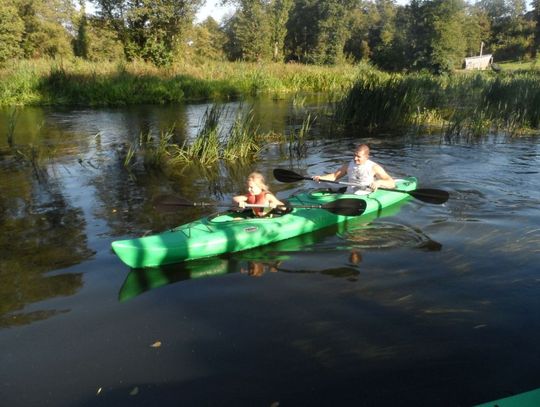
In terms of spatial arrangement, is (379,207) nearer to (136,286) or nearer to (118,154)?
(136,286)

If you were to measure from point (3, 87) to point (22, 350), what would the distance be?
16982 mm

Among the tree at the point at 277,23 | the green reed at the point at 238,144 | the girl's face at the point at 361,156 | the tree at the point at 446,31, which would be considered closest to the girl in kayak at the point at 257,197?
the girl's face at the point at 361,156

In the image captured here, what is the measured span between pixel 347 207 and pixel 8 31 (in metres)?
24.3

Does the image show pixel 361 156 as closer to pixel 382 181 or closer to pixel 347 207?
pixel 382 181

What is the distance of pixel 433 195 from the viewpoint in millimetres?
5883

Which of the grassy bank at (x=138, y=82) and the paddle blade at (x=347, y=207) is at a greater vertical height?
the grassy bank at (x=138, y=82)

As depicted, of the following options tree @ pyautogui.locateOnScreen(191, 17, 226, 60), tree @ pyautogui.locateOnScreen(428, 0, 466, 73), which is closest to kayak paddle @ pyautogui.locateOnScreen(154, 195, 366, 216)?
tree @ pyautogui.locateOnScreen(191, 17, 226, 60)

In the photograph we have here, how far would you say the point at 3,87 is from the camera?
17.4m

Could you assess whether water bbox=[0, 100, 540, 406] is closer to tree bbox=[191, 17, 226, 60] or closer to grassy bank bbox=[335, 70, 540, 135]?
grassy bank bbox=[335, 70, 540, 135]

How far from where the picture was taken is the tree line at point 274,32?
81.5ft

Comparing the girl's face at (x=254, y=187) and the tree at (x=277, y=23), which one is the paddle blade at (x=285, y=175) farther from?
the tree at (x=277, y=23)

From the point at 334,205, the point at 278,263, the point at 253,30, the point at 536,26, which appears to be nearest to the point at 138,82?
the point at 334,205

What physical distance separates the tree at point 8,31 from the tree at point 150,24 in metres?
4.18

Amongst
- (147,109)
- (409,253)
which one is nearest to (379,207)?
(409,253)
